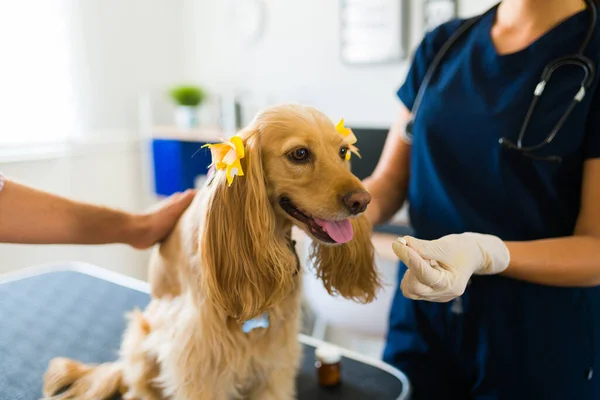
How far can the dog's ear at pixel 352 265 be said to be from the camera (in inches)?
43.8

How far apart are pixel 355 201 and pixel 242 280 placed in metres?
0.27

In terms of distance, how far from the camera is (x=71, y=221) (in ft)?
3.81

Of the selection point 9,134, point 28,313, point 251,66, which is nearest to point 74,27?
point 9,134

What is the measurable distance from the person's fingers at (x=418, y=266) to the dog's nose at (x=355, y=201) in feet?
0.38

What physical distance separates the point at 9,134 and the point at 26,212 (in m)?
1.92

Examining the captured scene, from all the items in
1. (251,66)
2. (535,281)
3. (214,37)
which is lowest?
(535,281)

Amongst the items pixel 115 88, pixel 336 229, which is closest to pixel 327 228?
pixel 336 229

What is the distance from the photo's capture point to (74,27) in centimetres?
308

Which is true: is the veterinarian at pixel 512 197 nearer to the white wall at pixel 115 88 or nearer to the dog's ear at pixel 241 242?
the dog's ear at pixel 241 242

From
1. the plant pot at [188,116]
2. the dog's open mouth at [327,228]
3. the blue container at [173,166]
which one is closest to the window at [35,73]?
the blue container at [173,166]

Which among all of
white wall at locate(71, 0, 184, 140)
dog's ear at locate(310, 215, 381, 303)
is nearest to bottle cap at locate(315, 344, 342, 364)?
dog's ear at locate(310, 215, 381, 303)

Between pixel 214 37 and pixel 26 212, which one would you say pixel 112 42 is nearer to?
pixel 214 37

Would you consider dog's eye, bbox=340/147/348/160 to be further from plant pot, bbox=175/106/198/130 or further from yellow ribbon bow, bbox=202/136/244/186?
plant pot, bbox=175/106/198/130

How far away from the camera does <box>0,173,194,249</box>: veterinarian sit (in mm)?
1078
